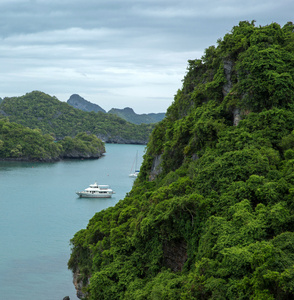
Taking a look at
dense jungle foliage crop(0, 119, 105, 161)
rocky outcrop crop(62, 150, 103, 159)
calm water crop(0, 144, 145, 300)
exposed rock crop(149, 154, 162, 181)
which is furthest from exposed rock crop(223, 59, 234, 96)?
rocky outcrop crop(62, 150, 103, 159)

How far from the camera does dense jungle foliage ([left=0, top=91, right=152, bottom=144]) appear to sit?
126 m

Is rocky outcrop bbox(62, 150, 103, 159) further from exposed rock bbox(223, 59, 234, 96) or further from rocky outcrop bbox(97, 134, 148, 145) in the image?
exposed rock bbox(223, 59, 234, 96)

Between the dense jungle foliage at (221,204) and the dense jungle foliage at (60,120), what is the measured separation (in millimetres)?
104930

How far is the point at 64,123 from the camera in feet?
432

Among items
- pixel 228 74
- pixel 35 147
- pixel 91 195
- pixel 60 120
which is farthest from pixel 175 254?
pixel 60 120

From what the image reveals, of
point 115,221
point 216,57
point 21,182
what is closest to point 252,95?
point 216,57

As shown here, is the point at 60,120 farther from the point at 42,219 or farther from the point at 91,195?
the point at 42,219

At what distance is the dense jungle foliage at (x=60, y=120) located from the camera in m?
126

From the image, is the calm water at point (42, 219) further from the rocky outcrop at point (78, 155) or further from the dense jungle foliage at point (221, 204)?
the rocky outcrop at point (78, 155)

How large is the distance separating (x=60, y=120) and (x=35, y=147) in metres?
52.3

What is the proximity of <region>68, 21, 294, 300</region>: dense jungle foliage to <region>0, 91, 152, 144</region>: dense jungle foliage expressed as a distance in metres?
105

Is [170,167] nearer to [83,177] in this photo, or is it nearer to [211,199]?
[211,199]

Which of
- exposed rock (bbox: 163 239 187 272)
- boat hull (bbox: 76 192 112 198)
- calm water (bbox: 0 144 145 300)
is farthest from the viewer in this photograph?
boat hull (bbox: 76 192 112 198)

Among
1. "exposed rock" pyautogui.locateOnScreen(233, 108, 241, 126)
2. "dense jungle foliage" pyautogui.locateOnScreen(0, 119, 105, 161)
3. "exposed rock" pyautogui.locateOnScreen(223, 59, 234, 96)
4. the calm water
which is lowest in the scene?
the calm water
